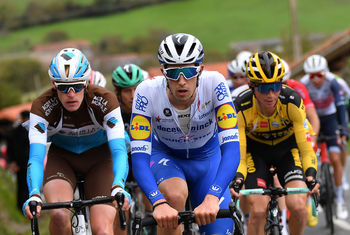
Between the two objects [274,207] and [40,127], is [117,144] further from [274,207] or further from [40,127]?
[274,207]

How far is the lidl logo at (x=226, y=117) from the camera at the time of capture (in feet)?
15.8

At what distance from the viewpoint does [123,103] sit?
7625mm

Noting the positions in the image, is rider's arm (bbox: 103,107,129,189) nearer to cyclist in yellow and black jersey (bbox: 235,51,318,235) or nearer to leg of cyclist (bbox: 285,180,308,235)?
cyclist in yellow and black jersey (bbox: 235,51,318,235)

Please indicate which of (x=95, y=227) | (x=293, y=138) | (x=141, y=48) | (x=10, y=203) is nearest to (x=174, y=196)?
(x=95, y=227)

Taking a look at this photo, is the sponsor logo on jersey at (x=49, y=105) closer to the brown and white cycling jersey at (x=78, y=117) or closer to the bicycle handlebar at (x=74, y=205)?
the brown and white cycling jersey at (x=78, y=117)

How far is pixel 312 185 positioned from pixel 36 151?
8.39 ft

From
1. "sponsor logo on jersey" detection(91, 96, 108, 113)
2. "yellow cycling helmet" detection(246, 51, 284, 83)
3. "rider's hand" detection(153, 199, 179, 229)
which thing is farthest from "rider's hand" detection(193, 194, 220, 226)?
"yellow cycling helmet" detection(246, 51, 284, 83)

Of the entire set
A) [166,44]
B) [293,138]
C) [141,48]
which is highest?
[141,48]

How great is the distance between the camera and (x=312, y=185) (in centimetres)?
550

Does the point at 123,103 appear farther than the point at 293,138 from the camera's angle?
Yes

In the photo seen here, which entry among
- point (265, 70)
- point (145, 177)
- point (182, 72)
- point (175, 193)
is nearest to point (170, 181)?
point (175, 193)

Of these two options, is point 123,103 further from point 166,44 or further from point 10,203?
point 10,203

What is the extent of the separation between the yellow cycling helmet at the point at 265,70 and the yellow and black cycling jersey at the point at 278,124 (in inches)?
13.1

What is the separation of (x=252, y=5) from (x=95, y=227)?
99.7 metres
